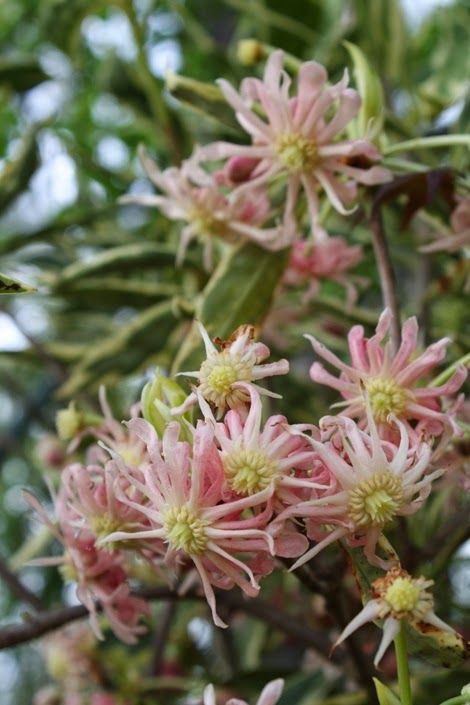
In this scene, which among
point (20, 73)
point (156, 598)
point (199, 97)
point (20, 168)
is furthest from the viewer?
point (20, 73)

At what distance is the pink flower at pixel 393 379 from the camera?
50cm

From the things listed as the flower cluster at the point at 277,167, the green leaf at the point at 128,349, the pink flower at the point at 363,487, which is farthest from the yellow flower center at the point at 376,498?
the green leaf at the point at 128,349

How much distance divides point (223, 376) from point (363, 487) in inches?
2.9

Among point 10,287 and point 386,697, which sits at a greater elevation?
point 10,287

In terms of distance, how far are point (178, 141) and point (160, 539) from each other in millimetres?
628

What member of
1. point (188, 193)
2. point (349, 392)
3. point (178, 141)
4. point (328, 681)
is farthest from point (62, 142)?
point (349, 392)

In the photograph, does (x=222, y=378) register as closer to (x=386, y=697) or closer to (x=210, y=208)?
(x=386, y=697)

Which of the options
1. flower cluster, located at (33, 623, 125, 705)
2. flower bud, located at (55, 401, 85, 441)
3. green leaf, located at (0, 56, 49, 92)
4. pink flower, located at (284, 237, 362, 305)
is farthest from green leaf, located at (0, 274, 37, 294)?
green leaf, located at (0, 56, 49, 92)

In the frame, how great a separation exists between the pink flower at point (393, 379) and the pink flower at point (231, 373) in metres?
0.04

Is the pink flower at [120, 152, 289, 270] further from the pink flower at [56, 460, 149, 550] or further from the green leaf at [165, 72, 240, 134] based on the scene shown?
the pink flower at [56, 460, 149, 550]

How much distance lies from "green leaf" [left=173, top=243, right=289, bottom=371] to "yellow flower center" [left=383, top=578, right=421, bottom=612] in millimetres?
236

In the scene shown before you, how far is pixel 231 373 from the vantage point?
0.46 meters

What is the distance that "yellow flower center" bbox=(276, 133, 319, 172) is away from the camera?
1.99 ft

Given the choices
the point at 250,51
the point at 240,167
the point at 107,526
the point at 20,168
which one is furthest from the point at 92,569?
the point at 20,168
